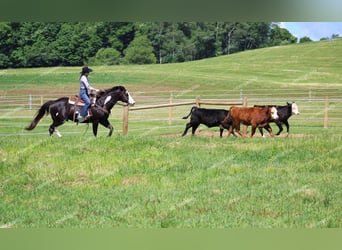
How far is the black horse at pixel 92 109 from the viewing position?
7.66 metres

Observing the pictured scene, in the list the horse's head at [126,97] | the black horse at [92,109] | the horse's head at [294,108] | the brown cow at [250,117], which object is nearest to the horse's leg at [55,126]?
the black horse at [92,109]

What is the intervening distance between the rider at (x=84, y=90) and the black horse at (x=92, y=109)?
Result: 70 millimetres

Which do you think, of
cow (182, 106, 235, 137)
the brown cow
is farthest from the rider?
the brown cow

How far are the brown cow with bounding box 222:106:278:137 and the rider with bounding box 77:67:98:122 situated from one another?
2.41 meters

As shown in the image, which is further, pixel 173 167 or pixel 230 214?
pixel 173 167

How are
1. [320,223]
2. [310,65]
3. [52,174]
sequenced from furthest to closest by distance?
[310,65] → [52,174] → [320,223]

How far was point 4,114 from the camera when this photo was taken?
760 cm

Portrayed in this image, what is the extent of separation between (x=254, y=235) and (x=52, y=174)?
8.39ft

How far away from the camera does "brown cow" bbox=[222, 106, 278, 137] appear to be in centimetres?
880

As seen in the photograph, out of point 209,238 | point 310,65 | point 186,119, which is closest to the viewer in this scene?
point 209,238

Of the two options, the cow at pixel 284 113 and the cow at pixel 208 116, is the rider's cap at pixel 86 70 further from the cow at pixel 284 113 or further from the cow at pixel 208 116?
the cow at pixel 284 113

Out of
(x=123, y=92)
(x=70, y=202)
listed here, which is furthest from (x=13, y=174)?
(x=123, y=92)

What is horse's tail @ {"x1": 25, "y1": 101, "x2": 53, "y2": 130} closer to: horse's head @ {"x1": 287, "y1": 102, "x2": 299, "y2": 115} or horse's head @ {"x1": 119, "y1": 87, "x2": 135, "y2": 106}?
horse's head @ {"x1": 119, "y1": 87, "x2": 135, "y2": 106}

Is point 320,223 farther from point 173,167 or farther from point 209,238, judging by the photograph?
point 173,167
